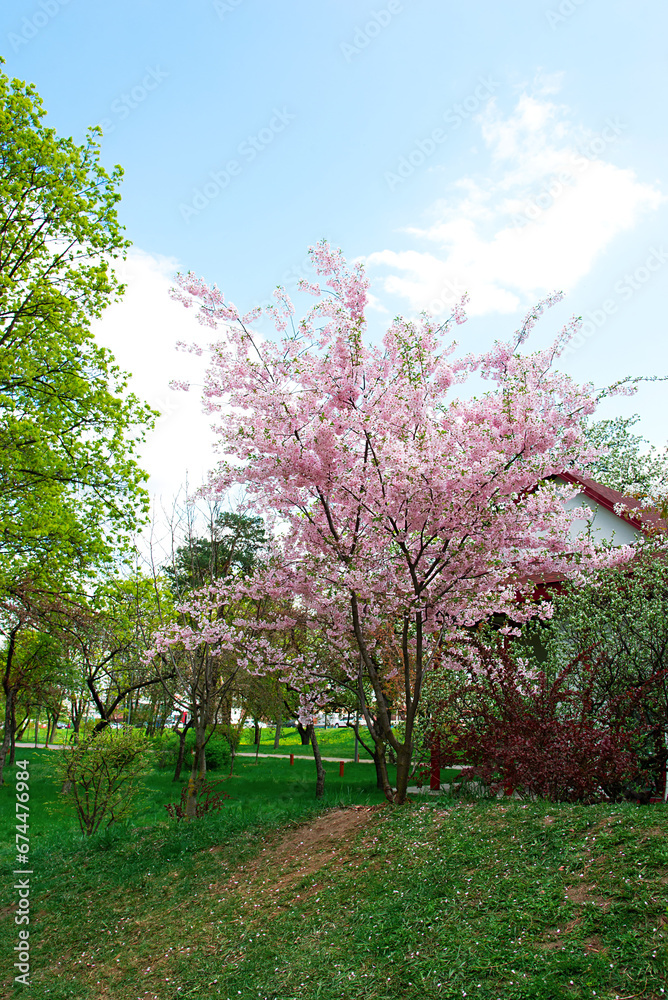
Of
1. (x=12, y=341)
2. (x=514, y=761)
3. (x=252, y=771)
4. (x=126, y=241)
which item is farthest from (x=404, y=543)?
(x=252, y=771)

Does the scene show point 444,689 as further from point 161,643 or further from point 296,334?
point 296,334

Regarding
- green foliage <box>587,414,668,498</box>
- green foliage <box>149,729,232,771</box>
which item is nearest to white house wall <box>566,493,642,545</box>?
green foliage <box>587,414,668,498</box>

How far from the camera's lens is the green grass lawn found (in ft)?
10.6

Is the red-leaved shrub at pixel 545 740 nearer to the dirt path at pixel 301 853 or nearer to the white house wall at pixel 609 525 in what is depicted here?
the dirt path at pixel 301 853

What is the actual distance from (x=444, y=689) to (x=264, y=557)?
13.0 feet

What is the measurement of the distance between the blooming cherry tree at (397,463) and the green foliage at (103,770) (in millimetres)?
4269

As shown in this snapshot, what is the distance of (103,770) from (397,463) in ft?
23.2

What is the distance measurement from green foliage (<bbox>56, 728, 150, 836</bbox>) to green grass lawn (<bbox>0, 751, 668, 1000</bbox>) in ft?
7.09

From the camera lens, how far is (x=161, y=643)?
8.62 m

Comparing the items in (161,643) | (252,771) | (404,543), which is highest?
(404,543)

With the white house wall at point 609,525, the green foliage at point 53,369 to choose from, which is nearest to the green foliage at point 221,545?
the green foliage at point 53,369

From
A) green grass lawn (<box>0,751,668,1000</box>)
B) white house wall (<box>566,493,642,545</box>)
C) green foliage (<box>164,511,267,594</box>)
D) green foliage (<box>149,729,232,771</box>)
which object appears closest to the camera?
green grass lawn (<box>0,751,668,1000</box>)

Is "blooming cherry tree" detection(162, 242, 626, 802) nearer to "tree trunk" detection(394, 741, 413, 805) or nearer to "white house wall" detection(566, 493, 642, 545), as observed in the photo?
"tree trunk" detection(394, 741, 413, 805)

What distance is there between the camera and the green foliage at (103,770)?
9359 mm
